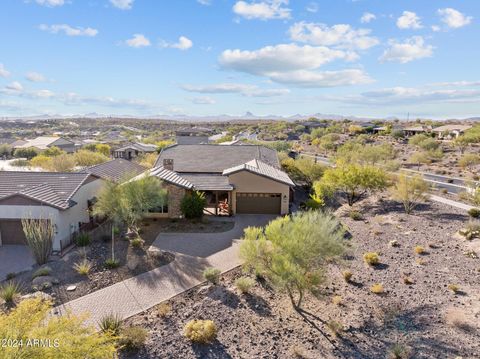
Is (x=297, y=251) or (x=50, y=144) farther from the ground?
(x=50, y=144)

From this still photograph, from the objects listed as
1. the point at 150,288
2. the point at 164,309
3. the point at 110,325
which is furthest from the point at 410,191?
the point at 110,325

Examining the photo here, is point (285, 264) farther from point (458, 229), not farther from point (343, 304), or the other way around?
point (458, 229)

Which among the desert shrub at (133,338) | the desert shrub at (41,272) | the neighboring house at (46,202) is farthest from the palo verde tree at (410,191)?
the desert shrub at (41,272)

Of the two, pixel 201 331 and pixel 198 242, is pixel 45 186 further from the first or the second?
pixel 201 331

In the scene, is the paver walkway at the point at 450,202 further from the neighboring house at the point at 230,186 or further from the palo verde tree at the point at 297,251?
the palo verde tree at the point at 297,251

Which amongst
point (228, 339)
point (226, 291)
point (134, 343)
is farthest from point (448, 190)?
point (134, 343)
